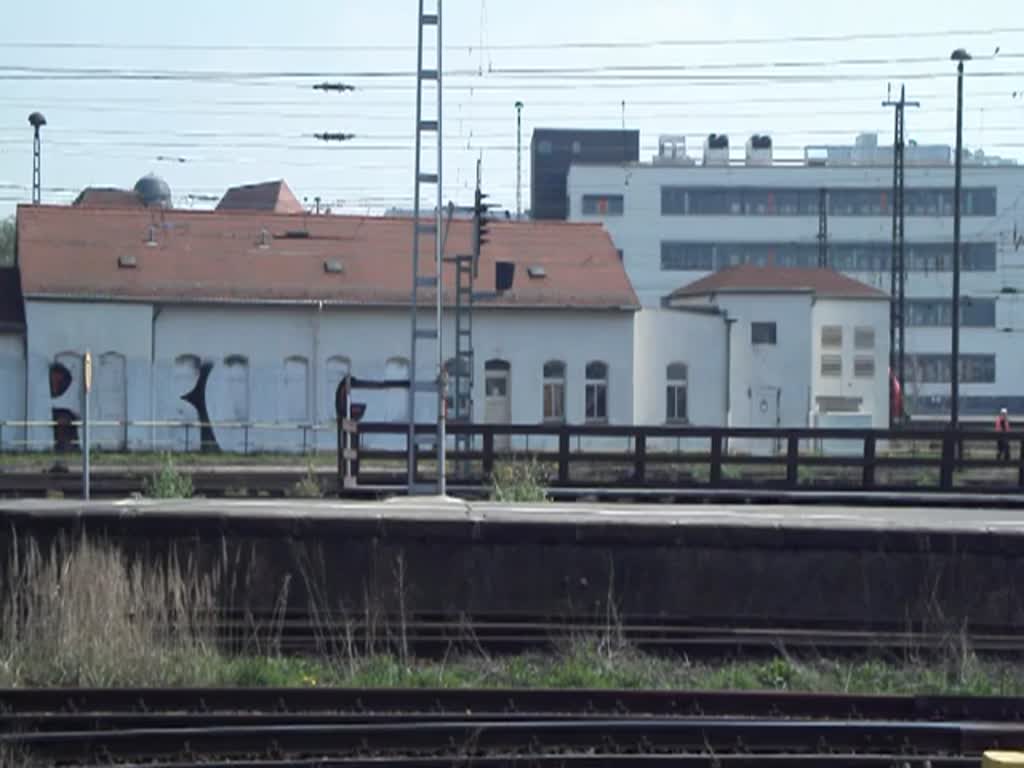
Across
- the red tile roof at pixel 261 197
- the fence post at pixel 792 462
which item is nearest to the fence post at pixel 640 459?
the fence post at pixel 792 462

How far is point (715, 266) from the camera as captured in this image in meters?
76.5

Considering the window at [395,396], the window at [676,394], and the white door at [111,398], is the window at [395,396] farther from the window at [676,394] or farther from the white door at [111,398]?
the window at [676,394]

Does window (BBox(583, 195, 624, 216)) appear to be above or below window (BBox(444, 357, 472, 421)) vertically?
above

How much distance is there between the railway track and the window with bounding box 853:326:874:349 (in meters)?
45.6

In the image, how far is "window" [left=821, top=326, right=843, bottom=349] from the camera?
186ft

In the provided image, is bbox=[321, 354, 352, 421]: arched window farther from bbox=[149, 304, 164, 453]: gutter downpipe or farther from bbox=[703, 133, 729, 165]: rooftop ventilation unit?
bbox=[703, 133, 729, 165]: rooftop ventilation unit

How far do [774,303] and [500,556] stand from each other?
1539 inches

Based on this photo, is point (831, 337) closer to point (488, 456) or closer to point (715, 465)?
point (715, 465)

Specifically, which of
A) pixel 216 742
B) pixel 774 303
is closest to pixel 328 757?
pixel 216 742

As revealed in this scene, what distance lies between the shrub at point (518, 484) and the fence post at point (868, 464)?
17.8 feet

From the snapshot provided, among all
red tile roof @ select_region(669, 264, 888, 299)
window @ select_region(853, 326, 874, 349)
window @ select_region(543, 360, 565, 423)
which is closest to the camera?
window @ select_region(543, 360, 565, 423)

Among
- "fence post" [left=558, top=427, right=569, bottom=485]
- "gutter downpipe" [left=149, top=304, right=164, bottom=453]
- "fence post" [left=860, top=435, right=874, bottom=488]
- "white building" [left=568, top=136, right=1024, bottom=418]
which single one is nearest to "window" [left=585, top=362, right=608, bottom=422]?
"gutter downpipe" [left=149, top=304, right=164, bottom=453]

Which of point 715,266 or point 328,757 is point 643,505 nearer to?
point 328,757

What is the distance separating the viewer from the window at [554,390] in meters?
48.1
